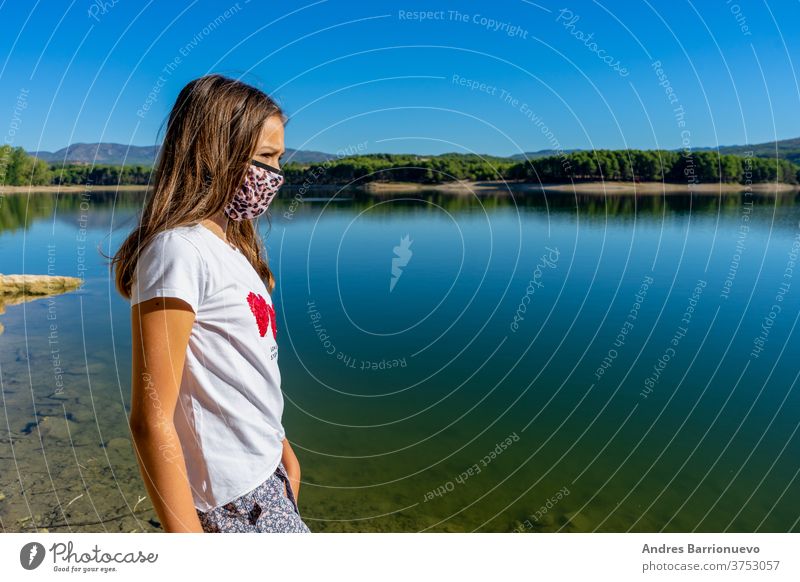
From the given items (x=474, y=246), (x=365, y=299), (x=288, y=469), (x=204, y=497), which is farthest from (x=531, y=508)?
(x=474, y=246)

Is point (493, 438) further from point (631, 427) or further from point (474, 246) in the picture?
point (474, 246)

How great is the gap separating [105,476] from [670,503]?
712 centimetres

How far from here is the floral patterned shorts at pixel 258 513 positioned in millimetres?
1953

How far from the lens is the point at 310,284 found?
20312 mm
